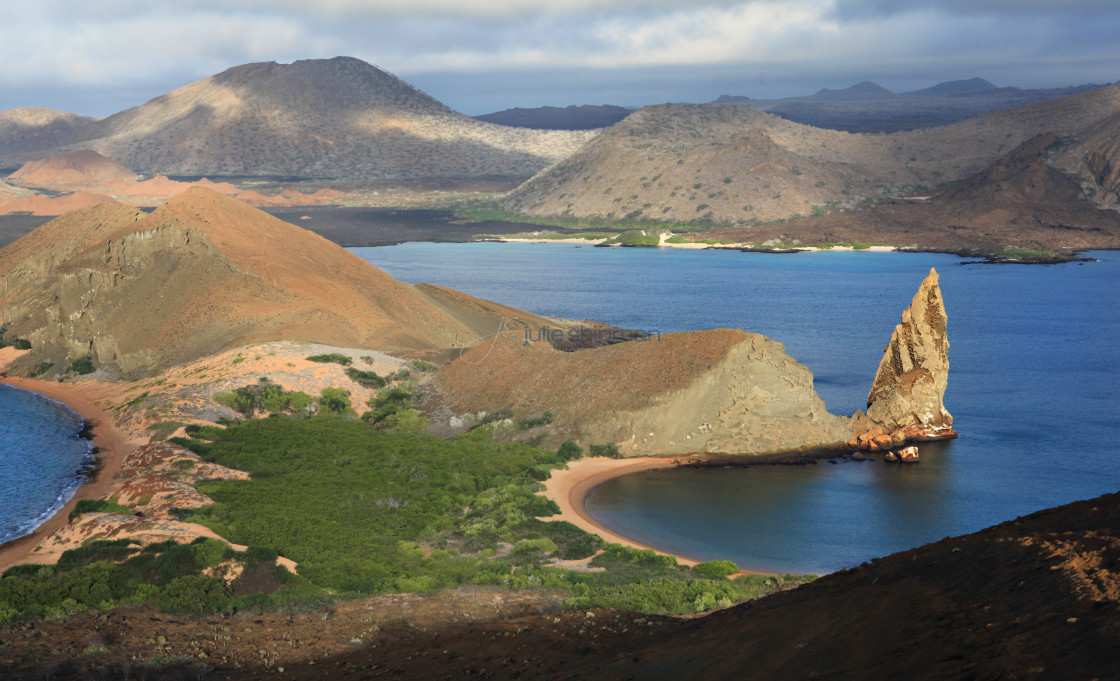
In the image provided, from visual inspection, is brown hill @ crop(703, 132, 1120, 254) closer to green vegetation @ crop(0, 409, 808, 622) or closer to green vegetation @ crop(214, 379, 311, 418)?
green vegetation @ crop(214, 379, 311, 418)

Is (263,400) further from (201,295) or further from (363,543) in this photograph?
(363,543)

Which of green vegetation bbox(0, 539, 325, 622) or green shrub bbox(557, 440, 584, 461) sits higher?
green vegetation bbox(0, 539, 325, 622)

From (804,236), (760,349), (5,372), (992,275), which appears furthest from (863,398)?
(804,236)

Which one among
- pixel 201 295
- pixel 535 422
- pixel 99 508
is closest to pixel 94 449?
pixel 99 508

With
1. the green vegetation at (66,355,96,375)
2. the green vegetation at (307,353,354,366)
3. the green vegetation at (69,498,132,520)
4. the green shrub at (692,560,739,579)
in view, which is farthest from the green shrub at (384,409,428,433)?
the green vegetation at (66,355,96,375)

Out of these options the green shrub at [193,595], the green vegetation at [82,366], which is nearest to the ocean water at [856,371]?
the green shrub at [193,595]

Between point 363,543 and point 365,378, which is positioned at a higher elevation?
point 365,378

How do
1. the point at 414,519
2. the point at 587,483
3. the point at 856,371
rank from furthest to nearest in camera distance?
1. the point at 856,371
2. the point at 587,483
3. the point at 414,519
